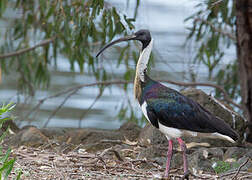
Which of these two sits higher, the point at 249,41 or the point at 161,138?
the point at 249,41

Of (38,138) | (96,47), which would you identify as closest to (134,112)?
(96,47)

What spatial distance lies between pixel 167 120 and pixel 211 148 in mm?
1138

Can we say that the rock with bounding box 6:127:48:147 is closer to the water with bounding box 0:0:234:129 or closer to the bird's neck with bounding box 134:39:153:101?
the bird's neck with bounding box 134:39:153:101

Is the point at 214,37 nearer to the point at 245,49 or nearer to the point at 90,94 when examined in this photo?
the point at 245,49

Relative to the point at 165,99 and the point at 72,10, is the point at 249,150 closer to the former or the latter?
the point at 165,99

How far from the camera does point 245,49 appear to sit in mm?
6672

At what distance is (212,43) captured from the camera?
7848mm

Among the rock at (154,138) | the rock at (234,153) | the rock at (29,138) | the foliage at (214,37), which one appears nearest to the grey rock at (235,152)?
the rock at (234,153)

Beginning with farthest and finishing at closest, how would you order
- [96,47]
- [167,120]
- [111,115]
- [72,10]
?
1. [111,115]
2. [96,47]
3. [72,10]
4. [167,120]

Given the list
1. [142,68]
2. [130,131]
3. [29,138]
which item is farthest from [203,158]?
[29,138]

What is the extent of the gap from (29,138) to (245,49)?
273 cm

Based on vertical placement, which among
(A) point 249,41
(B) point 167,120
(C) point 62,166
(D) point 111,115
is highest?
(A) point 249,41

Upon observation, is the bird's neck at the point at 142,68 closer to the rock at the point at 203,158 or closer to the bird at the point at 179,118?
the bird at the point at 179,118

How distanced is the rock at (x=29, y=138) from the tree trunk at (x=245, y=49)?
238 centimetres
